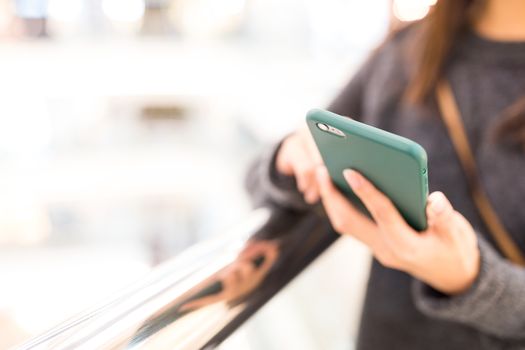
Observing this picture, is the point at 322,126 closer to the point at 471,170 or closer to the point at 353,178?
the point at 353,178

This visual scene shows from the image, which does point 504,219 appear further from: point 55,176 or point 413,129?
point 55,176

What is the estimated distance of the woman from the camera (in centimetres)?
36

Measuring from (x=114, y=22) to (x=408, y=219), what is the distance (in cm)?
406

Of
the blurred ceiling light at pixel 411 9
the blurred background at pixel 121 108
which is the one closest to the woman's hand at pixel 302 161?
the blurred ceiling light at pixel 411 9

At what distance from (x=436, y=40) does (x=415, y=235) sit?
1.02 ft

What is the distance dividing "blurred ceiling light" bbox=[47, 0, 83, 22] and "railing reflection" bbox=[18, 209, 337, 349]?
12.8 feet

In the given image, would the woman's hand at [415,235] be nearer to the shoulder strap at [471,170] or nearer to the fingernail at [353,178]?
the fingernail at [353,178]

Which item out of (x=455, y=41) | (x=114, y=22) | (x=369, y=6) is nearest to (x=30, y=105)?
(x=114, y=22)

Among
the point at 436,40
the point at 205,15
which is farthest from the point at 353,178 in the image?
the point at 205,15

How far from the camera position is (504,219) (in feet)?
1.55

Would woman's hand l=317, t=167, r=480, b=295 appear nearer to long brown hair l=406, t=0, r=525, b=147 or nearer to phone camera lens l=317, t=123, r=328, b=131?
phone camera lens l=317, t=123, r=328, b=131

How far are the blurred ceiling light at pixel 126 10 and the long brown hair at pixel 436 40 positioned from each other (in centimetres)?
377

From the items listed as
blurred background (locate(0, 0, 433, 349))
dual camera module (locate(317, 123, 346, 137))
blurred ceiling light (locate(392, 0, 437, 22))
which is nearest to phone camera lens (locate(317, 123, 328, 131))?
dual camera module (locate(317, 123, 346, 137))

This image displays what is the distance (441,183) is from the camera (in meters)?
0.49
